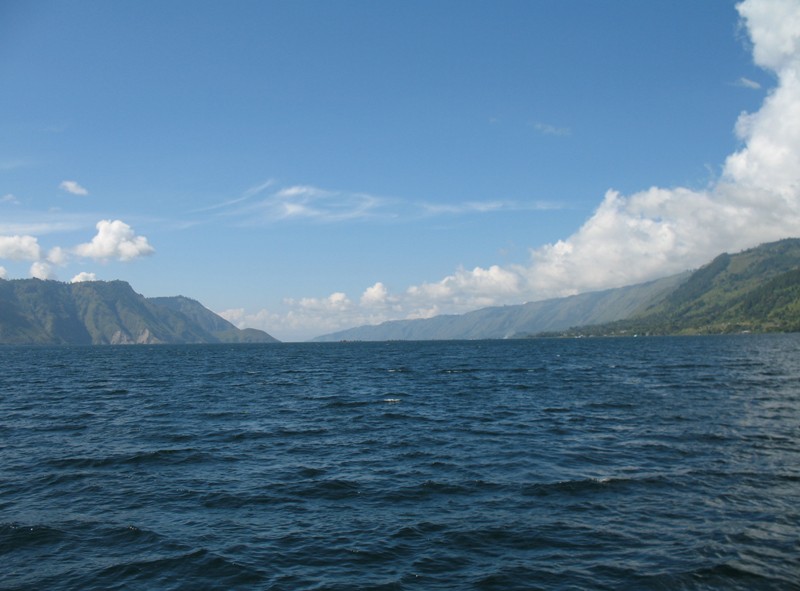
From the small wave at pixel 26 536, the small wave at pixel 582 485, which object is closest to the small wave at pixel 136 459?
the small wave at pixel 26 536

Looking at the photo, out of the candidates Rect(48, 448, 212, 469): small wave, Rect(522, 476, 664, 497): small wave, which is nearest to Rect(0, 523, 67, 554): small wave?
Rect(48, 448, 212, 469): small wave

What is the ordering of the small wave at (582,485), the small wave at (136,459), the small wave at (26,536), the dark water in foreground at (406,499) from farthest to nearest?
the small wave at (136,459)
the small wave at (582,485)
the small wave at (26,536)
the dark water in foreground at (406,499)

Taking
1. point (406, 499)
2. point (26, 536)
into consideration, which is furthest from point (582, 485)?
point (26, 536)

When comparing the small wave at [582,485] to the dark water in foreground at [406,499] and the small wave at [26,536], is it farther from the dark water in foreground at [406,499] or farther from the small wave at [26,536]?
the small wave at [26,536]

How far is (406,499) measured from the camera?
25203 millimetres

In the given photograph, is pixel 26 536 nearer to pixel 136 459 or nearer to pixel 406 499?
pixel 136 459

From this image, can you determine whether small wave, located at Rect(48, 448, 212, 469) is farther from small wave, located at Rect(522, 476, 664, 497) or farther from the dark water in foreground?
small wave, located at Rect(522, 476, 664, 497)

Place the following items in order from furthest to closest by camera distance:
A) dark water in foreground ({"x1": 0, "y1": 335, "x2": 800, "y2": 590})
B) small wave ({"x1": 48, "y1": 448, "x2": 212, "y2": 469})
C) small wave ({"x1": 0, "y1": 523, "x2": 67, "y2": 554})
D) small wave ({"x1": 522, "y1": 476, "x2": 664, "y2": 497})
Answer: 1. small wave ({"x1": 48, "y1": 448, "x2": 212, "y2": 469})
2. small wave ({"x1": 522, "y1": 476, "x2": 664, "y2": 497})
3. small wave ({"x1": 0, "y1": 523, "x2": 67, "y2": 554})
4. dark water in foreground ({"x1": 0, "y1": 335, "x2": 800, "y2": 590})

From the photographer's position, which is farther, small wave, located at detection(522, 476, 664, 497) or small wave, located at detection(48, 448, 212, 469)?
small wave, located at detection(48, 448, 212, 469)

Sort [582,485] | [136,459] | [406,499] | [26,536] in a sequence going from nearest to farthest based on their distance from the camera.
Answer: [26,536] < [406,499] < [582,485] < [136,459]

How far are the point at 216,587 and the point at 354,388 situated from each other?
2439 inches

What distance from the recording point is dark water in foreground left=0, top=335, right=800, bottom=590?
58.5ft

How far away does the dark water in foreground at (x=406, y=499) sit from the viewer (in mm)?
17828

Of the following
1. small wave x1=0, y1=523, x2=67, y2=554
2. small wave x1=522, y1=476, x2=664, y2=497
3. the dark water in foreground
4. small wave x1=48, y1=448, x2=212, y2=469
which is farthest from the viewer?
small wave x1=48, y1=448, x2=212, y2=469
